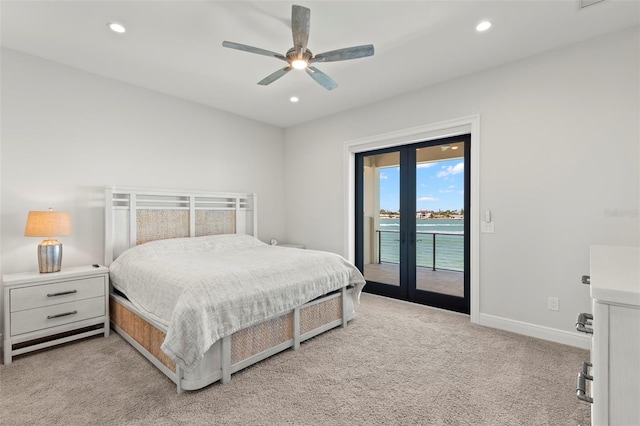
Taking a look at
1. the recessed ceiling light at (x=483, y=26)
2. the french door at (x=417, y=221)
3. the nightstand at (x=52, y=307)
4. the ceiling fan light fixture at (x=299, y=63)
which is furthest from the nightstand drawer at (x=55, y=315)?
the recessed ceiling light at (x=483, y=26)

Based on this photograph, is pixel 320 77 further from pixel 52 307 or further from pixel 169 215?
pixel 52 307

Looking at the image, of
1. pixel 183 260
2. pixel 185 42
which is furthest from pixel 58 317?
pixel 185 42

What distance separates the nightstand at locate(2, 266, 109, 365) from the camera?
2.48 m

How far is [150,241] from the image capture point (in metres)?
3.66

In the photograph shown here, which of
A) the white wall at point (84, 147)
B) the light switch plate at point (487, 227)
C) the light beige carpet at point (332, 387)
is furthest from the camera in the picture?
the light switch plate at point (487, 227)

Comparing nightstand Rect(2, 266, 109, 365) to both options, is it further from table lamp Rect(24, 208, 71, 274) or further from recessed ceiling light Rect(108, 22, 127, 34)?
recessed ceiling light Rect(108, 22, 127, 34)

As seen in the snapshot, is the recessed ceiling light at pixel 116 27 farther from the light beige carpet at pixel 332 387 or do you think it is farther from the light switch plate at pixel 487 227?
the light switch plate at pixel 487 227

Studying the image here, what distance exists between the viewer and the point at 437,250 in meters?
3.88

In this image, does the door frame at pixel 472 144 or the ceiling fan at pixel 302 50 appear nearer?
the ceiling fan at pixel 302 50

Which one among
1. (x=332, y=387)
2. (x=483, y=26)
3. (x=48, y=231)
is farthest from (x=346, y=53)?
(x=48, y=231)

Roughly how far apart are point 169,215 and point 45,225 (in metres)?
1.29

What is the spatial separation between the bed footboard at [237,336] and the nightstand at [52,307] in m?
0.20

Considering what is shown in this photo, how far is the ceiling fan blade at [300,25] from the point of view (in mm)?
2055

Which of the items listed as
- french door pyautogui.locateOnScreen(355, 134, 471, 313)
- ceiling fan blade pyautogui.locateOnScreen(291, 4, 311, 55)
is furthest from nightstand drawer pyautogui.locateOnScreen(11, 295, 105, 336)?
french door pyautogui.locateOnScreen(355, 134, 471, 313)
